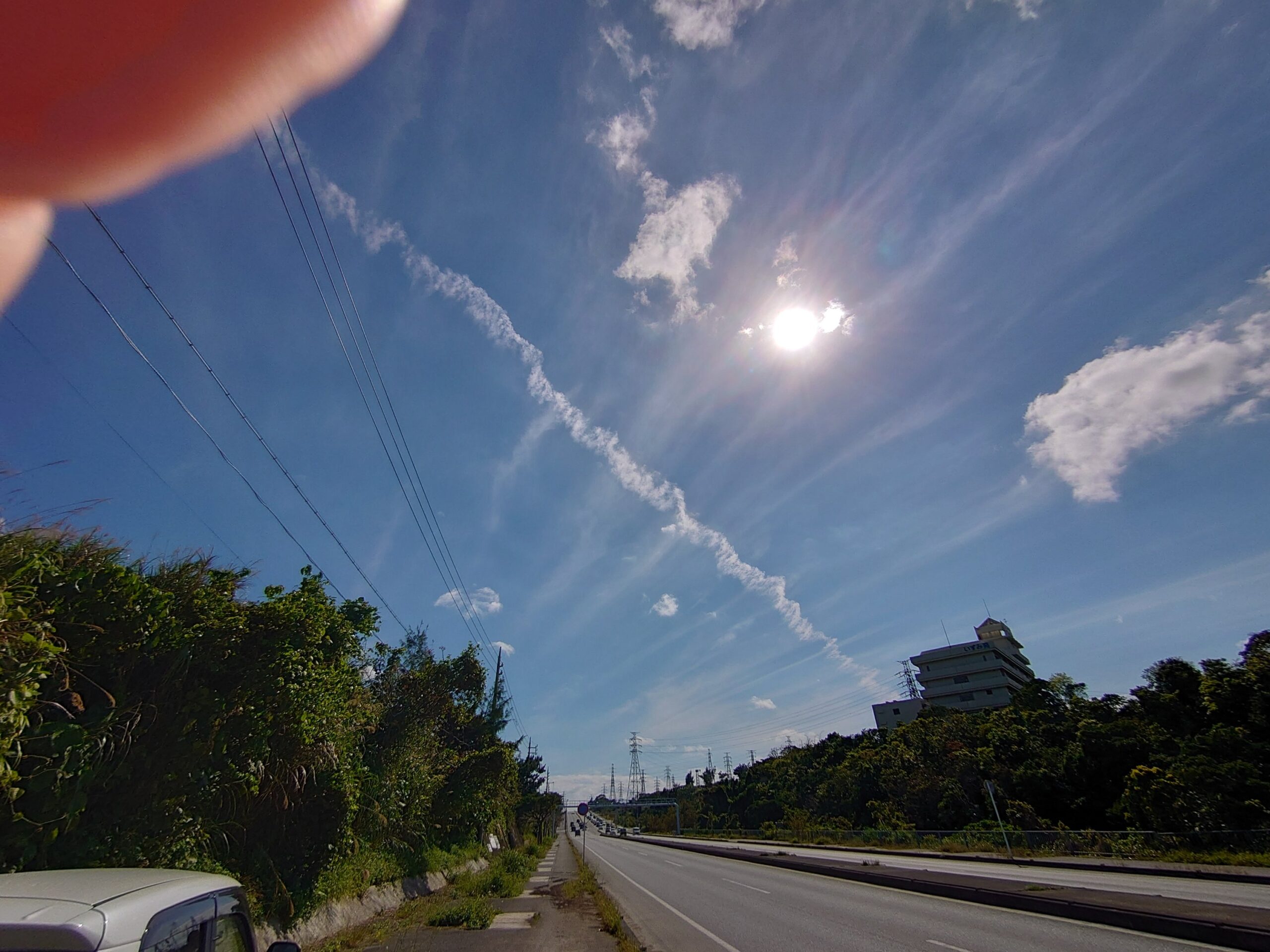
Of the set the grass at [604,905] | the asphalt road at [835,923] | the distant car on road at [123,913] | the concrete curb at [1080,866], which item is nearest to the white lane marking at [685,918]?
the asphalt road at [835,923]

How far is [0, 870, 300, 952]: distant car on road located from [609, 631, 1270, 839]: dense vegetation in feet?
101

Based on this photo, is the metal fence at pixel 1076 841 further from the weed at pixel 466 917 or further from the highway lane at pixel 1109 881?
the weed at pixel 466 917

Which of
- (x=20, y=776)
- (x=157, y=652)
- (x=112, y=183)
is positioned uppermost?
(x=112, y=183)

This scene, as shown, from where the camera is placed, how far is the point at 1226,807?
21469 millimetres

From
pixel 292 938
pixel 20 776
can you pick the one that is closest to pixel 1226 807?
Result: pixel 292 938

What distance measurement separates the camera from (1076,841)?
23094 millimetres

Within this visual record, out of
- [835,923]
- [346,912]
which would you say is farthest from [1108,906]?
[346,912]

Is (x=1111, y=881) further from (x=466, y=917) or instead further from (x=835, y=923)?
(x=466, y=917)

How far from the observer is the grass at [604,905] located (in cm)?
991

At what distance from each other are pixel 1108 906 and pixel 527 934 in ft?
34.4

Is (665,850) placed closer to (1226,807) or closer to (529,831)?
(529,831)

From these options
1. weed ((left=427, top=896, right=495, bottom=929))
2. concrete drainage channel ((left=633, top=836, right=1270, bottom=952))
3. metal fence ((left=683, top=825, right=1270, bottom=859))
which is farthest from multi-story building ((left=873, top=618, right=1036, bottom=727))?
weed ((left=427, top=896, right=495, bottom=929))

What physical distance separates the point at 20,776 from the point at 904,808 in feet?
165

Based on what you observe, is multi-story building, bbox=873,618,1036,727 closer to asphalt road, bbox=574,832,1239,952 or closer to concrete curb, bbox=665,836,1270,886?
concrete curb, bbox=665,836,1270,886
